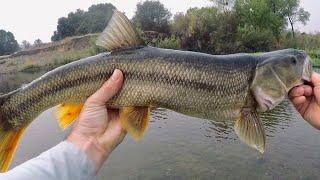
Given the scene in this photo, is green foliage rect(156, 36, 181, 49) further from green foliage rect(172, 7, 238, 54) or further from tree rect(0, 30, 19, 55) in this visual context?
tree rect(0, 30, 19, 55)

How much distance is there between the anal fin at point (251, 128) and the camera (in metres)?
3.44

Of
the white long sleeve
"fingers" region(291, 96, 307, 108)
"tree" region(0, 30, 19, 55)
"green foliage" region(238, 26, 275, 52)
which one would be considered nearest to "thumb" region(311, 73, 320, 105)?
"fingers" region(291, 96, 307, 108)

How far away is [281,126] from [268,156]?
10.8 feet

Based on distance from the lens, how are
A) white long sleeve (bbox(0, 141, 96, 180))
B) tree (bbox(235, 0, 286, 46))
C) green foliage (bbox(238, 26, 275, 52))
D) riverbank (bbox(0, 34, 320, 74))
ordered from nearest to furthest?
white long sleeve (bbox(0, 141, 96, 180)) < green foliage (bbox(238, 26, 275, 52)) < tree (bbox(235, 0, 286, 46)) < riverbank (bbox(0, 34, 320, 74))

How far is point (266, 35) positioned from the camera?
4847 cm

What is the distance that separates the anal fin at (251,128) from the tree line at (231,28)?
4268cm

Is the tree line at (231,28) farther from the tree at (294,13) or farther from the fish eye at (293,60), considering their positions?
the fish eye at (293,60)

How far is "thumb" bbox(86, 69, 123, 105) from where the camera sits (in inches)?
131

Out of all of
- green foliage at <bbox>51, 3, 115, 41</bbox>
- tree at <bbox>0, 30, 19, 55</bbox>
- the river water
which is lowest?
tree at <bbox>0, 30, 19, 55</bbox>

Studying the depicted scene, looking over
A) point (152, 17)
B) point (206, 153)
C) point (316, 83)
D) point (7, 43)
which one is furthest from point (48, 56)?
point (316, 83)

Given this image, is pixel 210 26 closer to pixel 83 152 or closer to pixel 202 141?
pixel 202 141

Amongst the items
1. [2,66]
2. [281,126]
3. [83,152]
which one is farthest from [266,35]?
[83,152]

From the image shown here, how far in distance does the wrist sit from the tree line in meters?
43.2

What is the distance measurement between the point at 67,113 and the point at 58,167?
2.81ft
